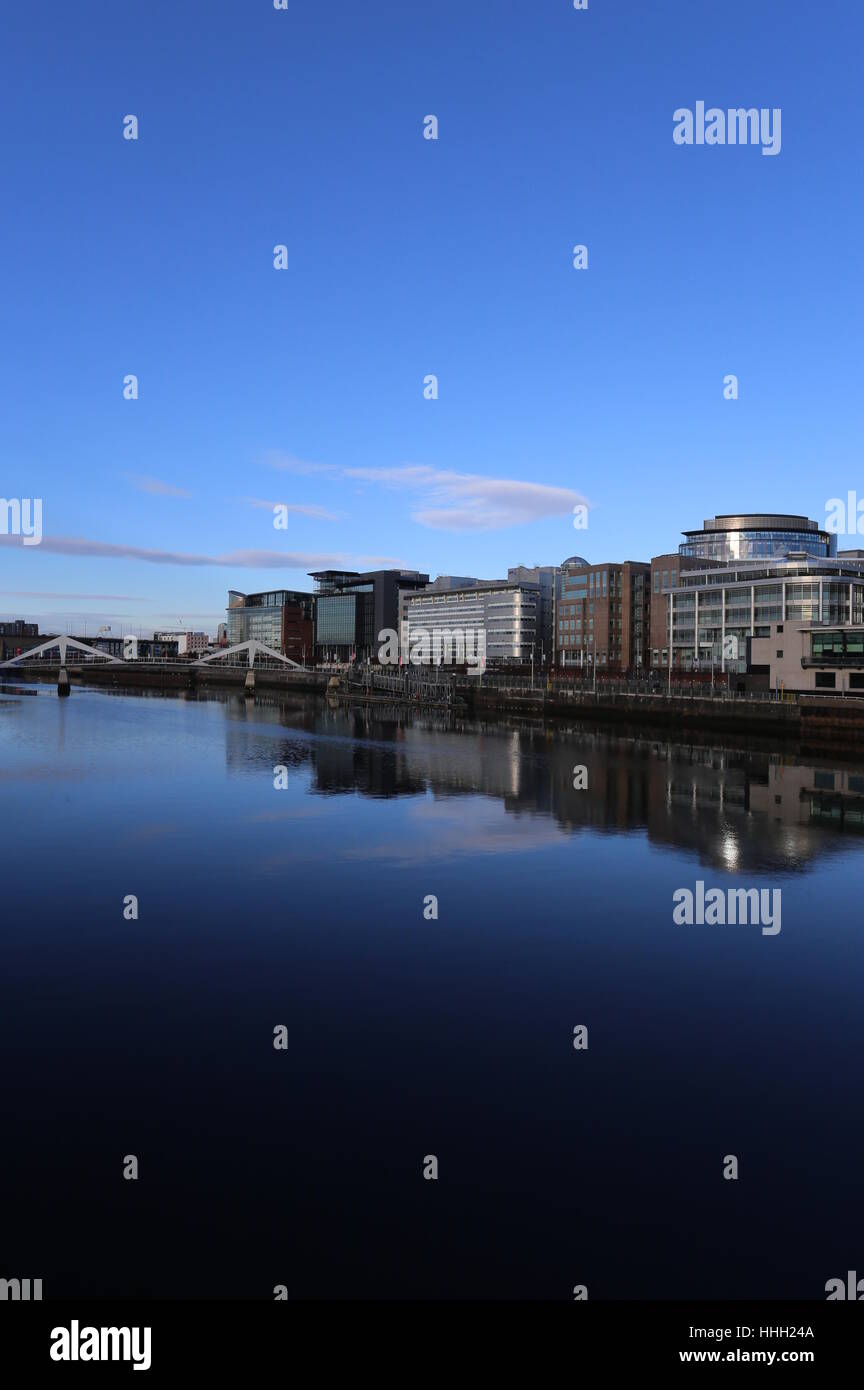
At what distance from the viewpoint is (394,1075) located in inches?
576

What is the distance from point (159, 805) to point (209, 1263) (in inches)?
1299

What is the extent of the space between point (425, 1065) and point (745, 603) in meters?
123

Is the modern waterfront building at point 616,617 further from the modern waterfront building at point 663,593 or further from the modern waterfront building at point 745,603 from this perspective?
the modern waterfront building at point 745,603

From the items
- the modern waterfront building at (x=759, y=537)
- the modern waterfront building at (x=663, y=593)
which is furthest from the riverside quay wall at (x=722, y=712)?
the modern waterfront building at (x=759, y=537)

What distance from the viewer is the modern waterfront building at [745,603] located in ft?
380

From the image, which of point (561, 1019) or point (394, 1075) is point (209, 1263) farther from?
point (561, 1019)

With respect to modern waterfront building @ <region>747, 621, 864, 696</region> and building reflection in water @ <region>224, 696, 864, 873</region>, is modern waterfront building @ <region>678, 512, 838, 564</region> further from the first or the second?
building reflection in water @ <region>224, 696, 864, 873</region>

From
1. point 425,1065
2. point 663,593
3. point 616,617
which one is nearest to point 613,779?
point 425,1065

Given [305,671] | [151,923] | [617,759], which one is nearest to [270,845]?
[151,923]

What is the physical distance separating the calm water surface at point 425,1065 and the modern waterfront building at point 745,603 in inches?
3534

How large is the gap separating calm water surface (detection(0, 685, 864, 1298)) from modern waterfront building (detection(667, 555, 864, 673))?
295ft

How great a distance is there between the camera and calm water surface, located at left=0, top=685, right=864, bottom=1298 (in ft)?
34.3

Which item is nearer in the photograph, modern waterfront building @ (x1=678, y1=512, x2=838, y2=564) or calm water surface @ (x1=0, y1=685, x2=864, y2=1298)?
calm water surface @ (x1=0, y1=685, x2=864, y2=1298)

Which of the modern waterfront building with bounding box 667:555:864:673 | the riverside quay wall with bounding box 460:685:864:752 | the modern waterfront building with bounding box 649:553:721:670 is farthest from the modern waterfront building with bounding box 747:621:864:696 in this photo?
the modern waterfront building with bounding box 649:553:721:670
